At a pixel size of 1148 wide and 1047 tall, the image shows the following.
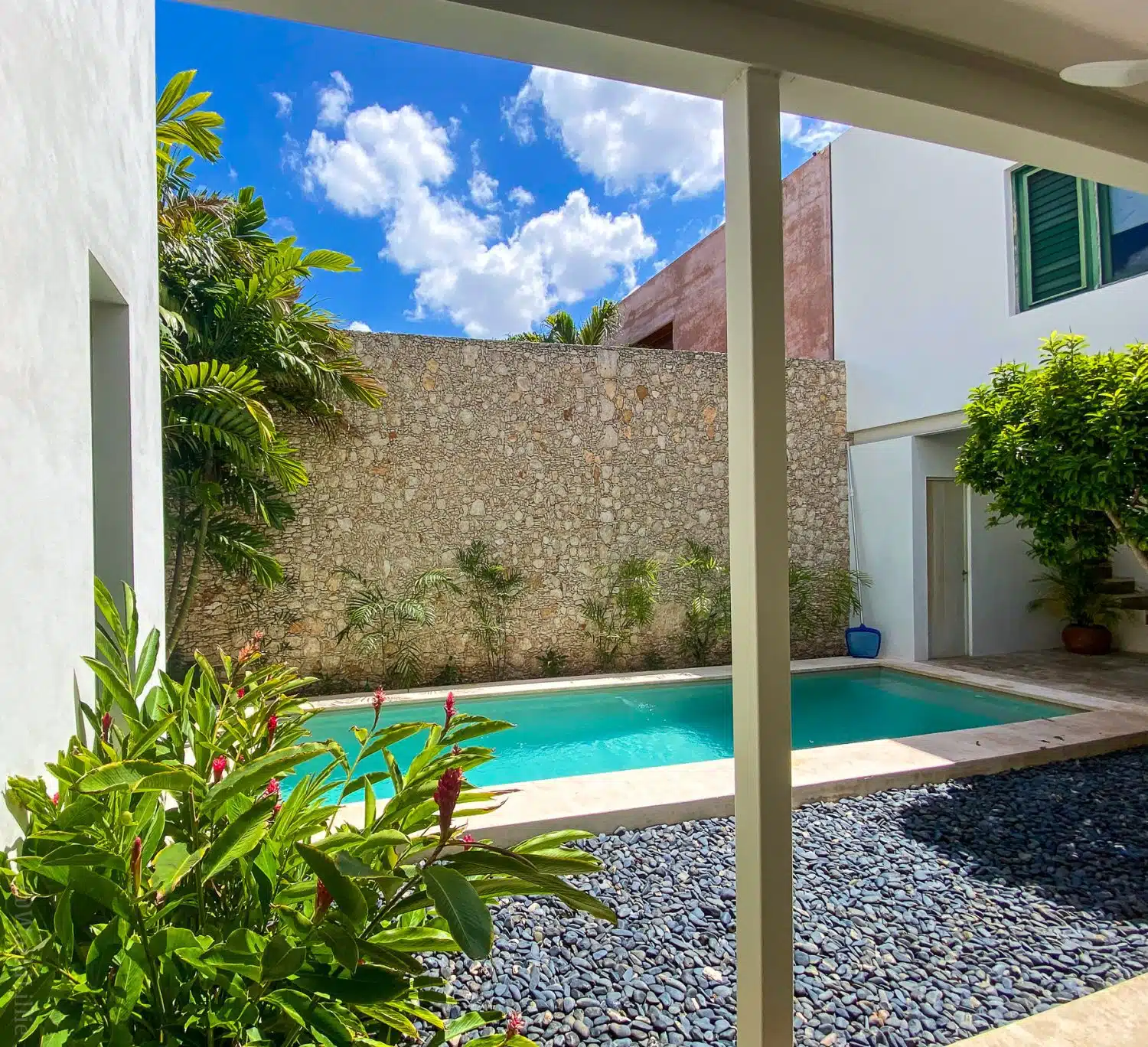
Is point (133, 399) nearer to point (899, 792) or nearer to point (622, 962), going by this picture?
point (622, 962)

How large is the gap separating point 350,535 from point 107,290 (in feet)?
16.3

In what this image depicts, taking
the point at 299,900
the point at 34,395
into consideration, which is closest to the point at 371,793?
the point at 299,900

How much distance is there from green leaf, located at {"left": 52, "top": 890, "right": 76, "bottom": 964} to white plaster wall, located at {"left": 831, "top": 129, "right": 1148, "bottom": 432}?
7427mm

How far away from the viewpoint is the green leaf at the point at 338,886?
897 millimetres

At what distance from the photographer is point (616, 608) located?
25.9 ft

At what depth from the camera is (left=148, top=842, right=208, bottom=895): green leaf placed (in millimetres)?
970

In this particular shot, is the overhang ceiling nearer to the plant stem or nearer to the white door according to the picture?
the plant stem

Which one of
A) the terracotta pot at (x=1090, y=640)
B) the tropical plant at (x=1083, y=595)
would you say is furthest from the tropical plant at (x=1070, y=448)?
the terracotta pot at (x=1090, y=640)

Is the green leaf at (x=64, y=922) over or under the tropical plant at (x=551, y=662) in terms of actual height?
over

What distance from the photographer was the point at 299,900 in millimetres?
1240

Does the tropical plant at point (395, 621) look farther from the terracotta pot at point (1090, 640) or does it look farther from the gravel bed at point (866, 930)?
the terracotta pot at point (1090, 640)

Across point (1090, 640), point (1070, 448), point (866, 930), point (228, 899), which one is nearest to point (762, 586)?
point (228, 899)

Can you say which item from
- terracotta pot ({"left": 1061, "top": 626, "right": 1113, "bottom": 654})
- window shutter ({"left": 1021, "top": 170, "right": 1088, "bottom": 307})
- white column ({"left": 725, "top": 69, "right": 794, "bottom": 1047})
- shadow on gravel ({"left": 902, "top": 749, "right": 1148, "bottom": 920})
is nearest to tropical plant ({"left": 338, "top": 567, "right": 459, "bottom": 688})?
shadow on gravel ({"left": 902, "top": 749, "right": 1148, "bottom": 920})

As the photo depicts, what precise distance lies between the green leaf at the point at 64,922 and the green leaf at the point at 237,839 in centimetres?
18
